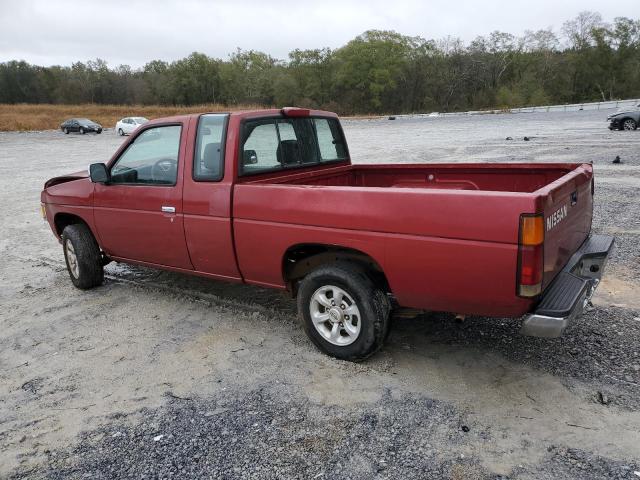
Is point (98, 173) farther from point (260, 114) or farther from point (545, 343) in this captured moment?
point (545, 343)

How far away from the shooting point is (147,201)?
4812 millimetres

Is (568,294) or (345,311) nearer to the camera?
(568,294)

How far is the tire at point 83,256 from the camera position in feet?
18.5

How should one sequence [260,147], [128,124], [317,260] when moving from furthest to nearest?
[128,124], [260,147], [317,260]

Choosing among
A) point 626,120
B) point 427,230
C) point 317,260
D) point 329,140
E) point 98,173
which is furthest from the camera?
point 626,120

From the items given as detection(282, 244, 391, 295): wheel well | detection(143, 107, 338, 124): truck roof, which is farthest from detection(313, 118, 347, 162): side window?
detection(282, 244, 391, 295): wheel well

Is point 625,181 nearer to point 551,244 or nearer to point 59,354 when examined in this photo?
point 551,244

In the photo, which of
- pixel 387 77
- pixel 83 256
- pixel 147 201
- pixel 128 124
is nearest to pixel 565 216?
pixel 147 201

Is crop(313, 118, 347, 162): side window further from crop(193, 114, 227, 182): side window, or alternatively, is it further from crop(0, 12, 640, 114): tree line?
crop(0, 12, 640, 114): tree line

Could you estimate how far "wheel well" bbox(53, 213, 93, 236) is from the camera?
593 cm

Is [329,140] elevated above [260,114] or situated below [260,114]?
below

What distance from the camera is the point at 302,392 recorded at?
3541mm

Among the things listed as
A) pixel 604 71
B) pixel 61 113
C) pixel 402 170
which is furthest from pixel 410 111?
pixel 402 170

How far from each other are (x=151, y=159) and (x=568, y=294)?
12.3 feet
